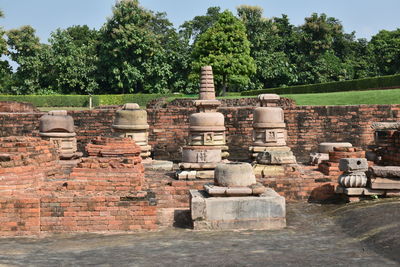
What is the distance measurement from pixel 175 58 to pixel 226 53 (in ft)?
19.4

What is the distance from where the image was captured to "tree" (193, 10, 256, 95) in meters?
32.3

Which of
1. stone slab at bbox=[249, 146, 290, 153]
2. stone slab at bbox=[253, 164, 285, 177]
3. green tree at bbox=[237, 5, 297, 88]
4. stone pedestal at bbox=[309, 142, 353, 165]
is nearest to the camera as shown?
stone slab at bbox=[253, 164, 285, 177]

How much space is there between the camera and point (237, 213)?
6621mm

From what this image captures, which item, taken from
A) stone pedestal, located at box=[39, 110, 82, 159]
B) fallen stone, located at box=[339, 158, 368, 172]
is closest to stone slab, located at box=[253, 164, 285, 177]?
fallen stone, located at box=[339, 158, 368, 172]

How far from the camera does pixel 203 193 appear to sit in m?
7.08

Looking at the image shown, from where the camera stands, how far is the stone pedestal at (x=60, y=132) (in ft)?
39.7

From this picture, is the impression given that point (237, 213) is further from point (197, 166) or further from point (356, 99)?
point (356, 99)

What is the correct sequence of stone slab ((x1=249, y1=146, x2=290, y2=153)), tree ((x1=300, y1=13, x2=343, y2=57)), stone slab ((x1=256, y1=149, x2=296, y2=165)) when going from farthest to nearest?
tree ((x1=300, y1=13, x2=343, y2=57)) < stone slab ((x1=249, y1=146, x2=290, y2=153)) < stone slab ((x1=256, y1=149, x2=296, y2=165))

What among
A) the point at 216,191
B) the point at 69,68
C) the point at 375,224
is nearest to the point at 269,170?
the point at 216,191

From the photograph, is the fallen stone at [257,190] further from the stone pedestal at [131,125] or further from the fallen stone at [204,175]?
the stone pedestal at [131,125]

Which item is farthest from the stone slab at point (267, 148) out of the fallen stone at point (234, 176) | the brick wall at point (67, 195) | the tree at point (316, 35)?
A: the tree at point (316, 35)

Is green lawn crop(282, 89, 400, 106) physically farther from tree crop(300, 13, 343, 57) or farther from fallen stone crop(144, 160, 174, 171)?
tree crop(300, 13, 343, 57)

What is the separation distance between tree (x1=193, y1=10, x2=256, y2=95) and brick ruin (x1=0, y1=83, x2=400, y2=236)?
1908cm

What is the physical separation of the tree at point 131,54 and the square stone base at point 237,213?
95.9 ft
